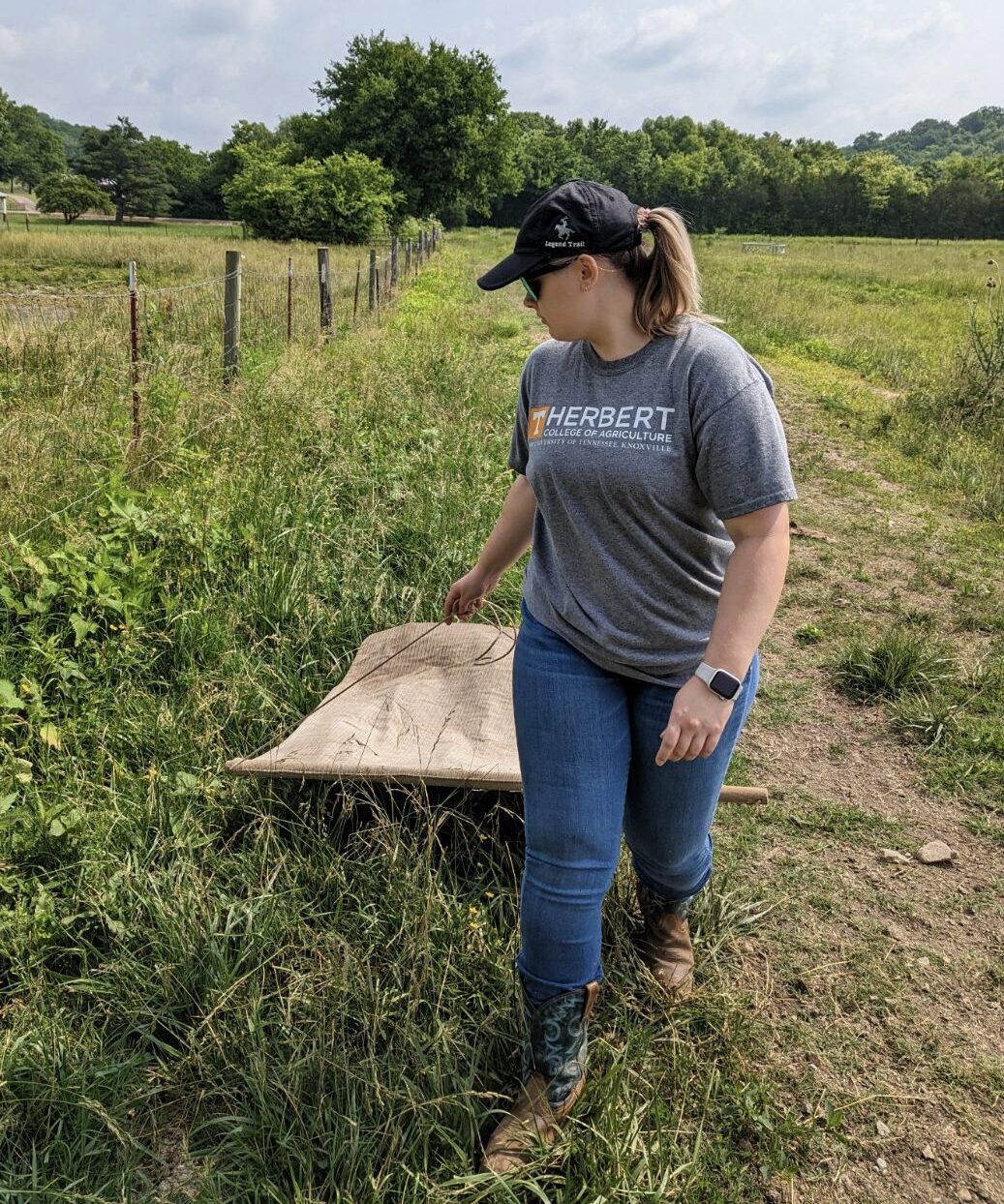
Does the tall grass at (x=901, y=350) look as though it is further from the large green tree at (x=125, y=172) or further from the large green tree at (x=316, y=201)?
the large green tree at (x=125, y=172)

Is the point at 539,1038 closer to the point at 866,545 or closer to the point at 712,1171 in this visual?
the point at 712,1171

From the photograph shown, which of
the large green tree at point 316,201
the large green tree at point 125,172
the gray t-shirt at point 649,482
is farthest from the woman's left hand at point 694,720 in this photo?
the large green tree at point 125,172

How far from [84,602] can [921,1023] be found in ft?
10.1

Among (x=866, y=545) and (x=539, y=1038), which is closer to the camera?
(x=539, y=1038)

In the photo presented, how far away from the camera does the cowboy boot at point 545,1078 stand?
1.80 metres

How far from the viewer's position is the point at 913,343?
14.2 meters

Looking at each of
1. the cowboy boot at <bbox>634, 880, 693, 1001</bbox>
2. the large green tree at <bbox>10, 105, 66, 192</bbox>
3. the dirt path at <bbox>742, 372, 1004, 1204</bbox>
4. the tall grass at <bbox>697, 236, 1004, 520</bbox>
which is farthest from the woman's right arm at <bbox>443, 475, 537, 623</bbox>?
the large green tree at <bbox>10, 105, 66, 192</bbox>

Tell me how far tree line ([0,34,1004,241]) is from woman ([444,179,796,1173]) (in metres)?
0.25

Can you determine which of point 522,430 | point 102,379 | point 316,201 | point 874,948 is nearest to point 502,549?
point 522,430

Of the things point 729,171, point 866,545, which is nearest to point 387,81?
point 866,545

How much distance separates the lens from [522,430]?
2.11 metres

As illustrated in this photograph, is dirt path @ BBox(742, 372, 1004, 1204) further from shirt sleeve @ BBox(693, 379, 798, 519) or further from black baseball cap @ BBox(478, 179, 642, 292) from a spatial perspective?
black baseball cap @ BBox(478, 179, 642, 292)

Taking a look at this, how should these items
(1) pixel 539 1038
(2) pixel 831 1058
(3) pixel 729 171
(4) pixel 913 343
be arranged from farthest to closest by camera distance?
(3) pixel 729 171 < (4) pixel 913 343 < (2) pixel 831 1058 < (1) pixel 539 1038

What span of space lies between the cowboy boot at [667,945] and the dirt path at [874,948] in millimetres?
249
